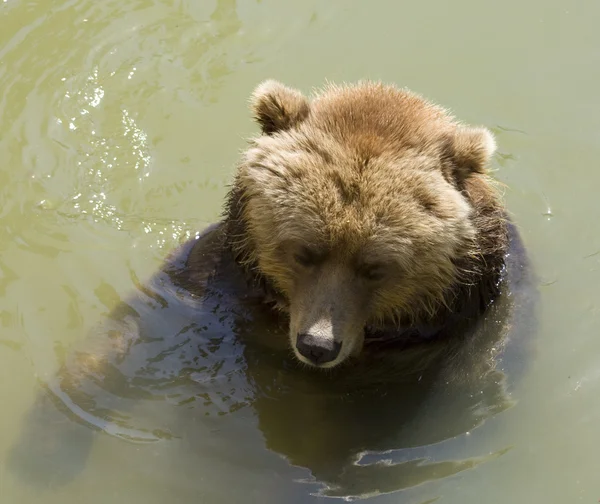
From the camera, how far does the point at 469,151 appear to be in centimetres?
514

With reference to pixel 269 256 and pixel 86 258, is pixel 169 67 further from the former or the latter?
pixel 269 256

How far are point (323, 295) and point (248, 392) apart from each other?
4.26 feet

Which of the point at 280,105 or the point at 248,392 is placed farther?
the point at 248,392

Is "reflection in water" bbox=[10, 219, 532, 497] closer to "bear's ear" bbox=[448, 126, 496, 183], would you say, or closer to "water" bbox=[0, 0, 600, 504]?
"water" bbox=[0, 0, 600, 504]

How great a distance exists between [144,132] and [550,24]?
4.37m

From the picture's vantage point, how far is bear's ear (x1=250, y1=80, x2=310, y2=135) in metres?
5.34

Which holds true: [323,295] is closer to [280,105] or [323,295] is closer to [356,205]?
[356,205]

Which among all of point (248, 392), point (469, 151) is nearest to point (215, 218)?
point (248, 392)

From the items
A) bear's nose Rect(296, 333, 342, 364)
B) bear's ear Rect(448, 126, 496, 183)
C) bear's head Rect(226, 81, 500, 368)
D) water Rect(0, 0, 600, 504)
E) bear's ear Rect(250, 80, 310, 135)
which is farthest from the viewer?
water Rect(0, 0, 600, 504)

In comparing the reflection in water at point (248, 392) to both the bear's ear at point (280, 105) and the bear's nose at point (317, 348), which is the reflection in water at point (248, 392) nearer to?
→ the bear's nose at point (317, 348)

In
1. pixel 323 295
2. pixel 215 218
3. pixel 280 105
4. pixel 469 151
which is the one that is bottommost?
pixel 215 218

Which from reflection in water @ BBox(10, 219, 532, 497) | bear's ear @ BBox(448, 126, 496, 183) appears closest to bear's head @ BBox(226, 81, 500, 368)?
bear's ear @ BBox(448, 126, 496, 183)

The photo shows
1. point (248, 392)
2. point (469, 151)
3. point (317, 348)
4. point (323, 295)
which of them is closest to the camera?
point (317, 348)

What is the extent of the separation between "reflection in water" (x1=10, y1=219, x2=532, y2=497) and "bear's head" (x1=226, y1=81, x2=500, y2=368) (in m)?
0.59
